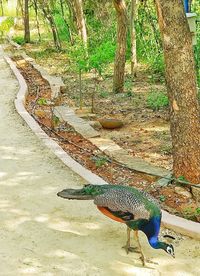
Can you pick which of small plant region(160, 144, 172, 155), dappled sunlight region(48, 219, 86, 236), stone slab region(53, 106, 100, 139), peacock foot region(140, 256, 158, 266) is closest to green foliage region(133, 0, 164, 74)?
stone slab region(53, 106, 100, 139)

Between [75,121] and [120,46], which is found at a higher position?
[120,46]

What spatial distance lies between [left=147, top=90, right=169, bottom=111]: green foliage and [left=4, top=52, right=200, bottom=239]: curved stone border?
272 centimetres

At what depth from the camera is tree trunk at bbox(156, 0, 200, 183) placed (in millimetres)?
5469

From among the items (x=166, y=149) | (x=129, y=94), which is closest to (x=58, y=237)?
(x=166, y=149)

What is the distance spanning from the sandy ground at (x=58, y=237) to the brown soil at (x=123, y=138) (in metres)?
0.58

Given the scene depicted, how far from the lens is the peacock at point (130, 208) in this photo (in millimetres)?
4160

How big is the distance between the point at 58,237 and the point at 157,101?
6136 millimetres

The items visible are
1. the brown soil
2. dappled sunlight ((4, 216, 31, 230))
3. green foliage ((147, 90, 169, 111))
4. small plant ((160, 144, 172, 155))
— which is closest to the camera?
dappled sunlight ((4, 216, 31, 230))

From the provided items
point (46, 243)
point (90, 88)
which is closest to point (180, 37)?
point (46, 243)

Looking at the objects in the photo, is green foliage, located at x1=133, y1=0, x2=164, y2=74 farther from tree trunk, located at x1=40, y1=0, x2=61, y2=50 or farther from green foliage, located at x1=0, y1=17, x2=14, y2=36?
green foliage, located at x1=0, y1=17, x2=14, y2=36

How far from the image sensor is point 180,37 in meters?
5.52

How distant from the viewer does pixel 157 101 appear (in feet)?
34.4

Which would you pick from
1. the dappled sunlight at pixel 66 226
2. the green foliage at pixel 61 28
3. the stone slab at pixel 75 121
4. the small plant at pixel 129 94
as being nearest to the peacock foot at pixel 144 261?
the dappled sunlight at pixel 66 226

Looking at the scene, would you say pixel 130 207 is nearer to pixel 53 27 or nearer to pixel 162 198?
pixel 162 198
